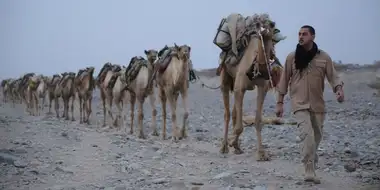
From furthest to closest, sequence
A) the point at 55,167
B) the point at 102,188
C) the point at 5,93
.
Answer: the point at 5,93 < the point at 55,167 < the point at 102,188

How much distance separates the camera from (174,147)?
11.6m

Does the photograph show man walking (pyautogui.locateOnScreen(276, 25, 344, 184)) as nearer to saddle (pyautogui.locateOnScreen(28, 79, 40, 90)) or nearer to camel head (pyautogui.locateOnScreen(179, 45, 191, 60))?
camel head (pyautogui.locateOnScreen(179, 45, 191, 60))

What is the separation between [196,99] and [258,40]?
2693 centimetres

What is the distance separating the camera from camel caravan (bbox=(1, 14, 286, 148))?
9.49 metres

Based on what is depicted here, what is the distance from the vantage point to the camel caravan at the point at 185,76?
9.49 metres

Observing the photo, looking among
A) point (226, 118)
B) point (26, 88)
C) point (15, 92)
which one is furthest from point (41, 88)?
point (226, 118)

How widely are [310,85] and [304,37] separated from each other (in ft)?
2.15

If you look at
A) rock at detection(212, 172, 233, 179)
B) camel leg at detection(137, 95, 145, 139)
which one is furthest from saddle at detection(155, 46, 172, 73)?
rock at detection(212, 172, 233, 179)

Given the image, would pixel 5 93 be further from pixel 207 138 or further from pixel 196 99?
pixel 207 138

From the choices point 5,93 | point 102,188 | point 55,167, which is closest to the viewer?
point 102,188

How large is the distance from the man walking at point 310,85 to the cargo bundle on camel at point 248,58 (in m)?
1.81

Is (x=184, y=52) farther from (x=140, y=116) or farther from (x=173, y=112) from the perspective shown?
(x=140, y=116)

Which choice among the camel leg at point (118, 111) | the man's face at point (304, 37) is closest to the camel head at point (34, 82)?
the camel leg at point (118, 111)

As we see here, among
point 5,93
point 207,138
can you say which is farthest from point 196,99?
point 207,138
